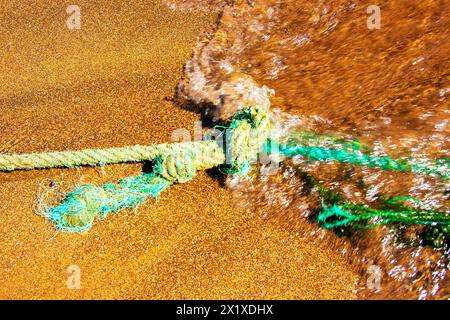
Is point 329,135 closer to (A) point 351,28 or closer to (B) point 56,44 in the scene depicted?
(A) point 351,28

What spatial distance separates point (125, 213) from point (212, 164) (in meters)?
0.52

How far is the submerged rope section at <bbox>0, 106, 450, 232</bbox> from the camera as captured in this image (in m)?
2.37

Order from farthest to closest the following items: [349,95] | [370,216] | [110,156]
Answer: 1. [349,95]
2. [110,156]
3. [370,216]

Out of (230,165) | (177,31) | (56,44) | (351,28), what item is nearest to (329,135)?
(230,165)

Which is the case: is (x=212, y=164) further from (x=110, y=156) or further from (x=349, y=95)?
(x=349, y=95)

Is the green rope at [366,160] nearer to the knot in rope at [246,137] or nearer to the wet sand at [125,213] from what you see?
the knot in rope at [246,137]

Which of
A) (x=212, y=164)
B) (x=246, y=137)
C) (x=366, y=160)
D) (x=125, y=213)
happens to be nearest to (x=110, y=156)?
(x=125, y=213)

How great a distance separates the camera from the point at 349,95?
290 cm

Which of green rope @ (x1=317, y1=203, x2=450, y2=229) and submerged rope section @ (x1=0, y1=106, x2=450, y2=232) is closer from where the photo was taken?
green rope @ (x1=317, y1=203, x2=450, y2=229)

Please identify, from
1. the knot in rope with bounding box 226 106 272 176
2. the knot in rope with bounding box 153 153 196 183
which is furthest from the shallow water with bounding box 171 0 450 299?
the knot in rope with bounding box 153 153 196 183

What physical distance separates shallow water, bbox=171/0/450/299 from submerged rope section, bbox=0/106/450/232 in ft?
0.19

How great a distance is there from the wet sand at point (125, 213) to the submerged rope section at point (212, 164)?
8 cm

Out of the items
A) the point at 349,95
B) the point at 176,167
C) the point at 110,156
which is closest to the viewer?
the point at 176,167

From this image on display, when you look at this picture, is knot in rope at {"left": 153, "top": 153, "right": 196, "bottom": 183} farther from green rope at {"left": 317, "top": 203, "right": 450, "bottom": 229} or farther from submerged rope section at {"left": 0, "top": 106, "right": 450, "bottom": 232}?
green rope at {"left": 317, "top": 203, "right": 450, "bottom": 229}
